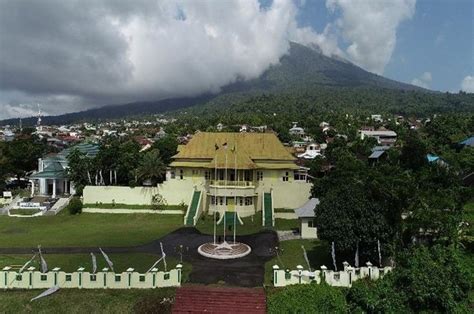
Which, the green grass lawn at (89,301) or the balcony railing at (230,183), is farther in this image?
the balcony railing at (230,183)

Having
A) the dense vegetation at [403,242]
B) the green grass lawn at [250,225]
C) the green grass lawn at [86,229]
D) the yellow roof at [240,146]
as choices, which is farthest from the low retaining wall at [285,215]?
the dense vegetation at [403,242]

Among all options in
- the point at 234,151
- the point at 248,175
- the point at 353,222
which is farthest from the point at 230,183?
the point at 353,222

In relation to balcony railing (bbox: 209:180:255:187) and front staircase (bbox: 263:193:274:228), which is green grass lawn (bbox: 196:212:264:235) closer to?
front staircase (bbox: 263:193:274:228)

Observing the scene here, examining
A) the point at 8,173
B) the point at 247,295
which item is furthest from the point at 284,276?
the point at 8,173

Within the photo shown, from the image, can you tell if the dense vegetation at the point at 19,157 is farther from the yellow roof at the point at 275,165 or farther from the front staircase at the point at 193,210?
the yellow roof at the point at 275,165

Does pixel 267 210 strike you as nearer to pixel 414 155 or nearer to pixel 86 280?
pixel 86 280

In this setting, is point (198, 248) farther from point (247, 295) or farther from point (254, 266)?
point (247, 295)
